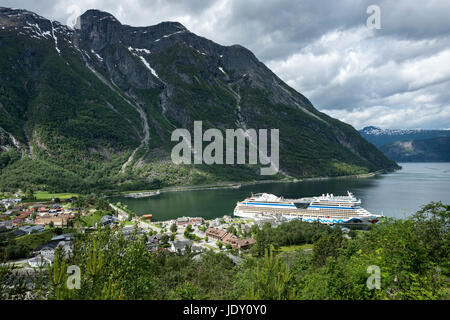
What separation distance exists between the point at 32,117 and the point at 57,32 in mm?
97270

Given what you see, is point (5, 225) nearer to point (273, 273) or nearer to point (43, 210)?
point (43, 210)

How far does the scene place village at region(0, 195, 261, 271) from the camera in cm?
2755

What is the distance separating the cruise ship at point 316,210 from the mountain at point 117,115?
1756 inches

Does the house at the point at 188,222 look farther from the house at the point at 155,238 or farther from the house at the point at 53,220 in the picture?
the house at the point at 53,220

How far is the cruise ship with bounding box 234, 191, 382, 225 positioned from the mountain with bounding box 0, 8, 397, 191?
4460cm

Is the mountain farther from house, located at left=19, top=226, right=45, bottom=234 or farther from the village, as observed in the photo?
house, located at left=19, top=226, right=45, bottom=234

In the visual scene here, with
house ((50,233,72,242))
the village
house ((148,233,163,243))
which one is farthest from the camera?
house ((148,233,163,243))

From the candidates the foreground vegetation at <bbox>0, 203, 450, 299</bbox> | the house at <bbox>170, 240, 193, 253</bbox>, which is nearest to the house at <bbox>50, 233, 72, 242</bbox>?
the house at <bbox>170, 240, 193, 253</bbox>

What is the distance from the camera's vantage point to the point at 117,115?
13562 cm

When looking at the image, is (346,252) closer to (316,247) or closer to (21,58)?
(316,247)

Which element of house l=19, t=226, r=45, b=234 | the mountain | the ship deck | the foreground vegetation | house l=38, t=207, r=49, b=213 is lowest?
the ship deck

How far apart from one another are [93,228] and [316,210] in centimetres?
3905

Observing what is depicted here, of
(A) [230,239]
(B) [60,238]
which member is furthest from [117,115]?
(A) [230,239]

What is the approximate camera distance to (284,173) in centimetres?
12069
